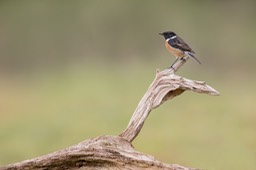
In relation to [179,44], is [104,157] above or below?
below

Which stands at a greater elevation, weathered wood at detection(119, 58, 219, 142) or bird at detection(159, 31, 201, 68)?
bird at detection(159, 31, 201, 68)

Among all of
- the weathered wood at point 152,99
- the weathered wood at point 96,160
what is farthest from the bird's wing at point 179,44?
the weathered wood at point 96,160

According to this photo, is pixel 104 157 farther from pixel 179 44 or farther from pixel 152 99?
pixel 179 44

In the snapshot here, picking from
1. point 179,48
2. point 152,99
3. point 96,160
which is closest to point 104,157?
point 96,160

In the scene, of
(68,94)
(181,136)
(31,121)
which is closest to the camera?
(181,136)

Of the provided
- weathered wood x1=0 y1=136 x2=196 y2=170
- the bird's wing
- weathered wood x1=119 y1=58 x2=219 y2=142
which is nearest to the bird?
the bird's wing

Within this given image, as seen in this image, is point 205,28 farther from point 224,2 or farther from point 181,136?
point 181,136

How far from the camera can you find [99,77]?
40.5ft

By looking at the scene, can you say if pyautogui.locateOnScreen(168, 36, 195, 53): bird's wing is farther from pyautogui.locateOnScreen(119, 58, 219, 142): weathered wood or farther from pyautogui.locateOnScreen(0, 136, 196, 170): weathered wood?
pyautogui.locateOnScreen(0, 136, 196, 170): weathered wood

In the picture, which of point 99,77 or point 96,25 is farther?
point 96,25

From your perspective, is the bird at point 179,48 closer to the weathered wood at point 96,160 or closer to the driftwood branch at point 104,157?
the driftwood branch at point 104,157

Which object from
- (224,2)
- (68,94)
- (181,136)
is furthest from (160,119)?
(224,2)

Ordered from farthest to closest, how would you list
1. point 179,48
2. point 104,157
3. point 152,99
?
point 179,48 < point 152,99 < point 104,157

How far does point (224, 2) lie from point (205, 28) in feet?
3.42
